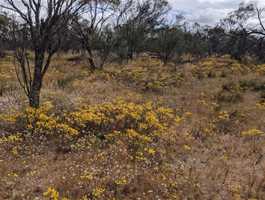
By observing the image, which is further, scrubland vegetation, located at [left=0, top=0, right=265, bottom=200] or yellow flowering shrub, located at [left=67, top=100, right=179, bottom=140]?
yellow flowering shrub, located at [left=67, top=100, right=179, bottom=140]

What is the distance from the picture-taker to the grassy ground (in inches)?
240

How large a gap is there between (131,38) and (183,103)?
20.0 m

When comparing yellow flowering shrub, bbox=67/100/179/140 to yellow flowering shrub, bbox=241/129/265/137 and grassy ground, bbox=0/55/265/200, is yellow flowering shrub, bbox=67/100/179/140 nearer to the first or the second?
grassy ground, bbox=0/55/265/200

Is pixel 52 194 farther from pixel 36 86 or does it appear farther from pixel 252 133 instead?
pixel 252 133

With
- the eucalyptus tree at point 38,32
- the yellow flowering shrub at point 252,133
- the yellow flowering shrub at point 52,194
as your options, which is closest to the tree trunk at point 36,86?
the eucalyptus tree at point 38,32

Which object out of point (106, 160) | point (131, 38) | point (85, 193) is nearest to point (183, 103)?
point (106, 160)

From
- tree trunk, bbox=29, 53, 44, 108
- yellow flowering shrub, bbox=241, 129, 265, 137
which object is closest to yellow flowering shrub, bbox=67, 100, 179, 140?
tree trunk, bbox=29, 53, 44, 108

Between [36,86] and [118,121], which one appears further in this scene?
[36,86]

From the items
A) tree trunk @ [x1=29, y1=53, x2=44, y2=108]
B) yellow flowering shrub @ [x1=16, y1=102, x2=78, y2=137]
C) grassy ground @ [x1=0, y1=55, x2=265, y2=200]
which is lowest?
grassy ground @ [x1=0, y1=55, x2=265, y2=200]

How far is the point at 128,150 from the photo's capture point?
7531mm

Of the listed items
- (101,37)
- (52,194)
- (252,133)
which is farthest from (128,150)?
(101,37)

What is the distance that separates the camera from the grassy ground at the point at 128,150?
6.09 metres

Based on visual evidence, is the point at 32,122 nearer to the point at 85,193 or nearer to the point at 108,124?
the point at 108,124

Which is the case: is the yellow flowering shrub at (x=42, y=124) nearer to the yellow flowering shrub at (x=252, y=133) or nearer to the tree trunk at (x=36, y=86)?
the tree trunk at (x=36, y=86)
